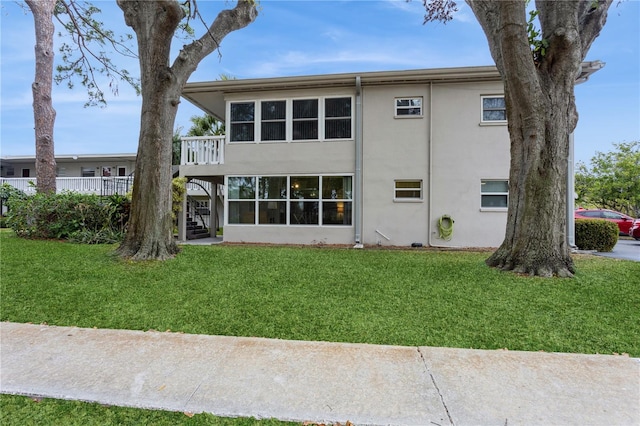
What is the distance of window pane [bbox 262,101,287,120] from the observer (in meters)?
11.3

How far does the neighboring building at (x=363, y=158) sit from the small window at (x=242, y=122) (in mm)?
36

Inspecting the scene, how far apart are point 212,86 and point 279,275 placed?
8.00 metres

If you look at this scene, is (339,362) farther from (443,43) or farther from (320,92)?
(443,43)

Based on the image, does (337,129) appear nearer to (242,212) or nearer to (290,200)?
(290,200)

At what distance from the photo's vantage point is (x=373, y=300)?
4613 mm

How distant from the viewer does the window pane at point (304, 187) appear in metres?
11.1

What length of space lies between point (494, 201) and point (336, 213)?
5.07 metres

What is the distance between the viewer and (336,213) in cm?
1095

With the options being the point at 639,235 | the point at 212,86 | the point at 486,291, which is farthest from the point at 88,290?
the point at 639,235

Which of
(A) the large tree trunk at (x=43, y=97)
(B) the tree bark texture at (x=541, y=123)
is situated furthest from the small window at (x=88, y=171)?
(B) the tree bark texture at (x=541, y=123)

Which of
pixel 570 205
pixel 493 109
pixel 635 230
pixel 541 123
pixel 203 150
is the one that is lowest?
pixel 635 230

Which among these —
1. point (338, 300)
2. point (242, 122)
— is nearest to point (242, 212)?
point (242, 122)

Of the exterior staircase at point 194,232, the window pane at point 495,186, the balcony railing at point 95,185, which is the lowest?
the exterior staircase at point 194,232

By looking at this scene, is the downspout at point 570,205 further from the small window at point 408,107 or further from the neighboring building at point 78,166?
the neighboring building at point 78,166
